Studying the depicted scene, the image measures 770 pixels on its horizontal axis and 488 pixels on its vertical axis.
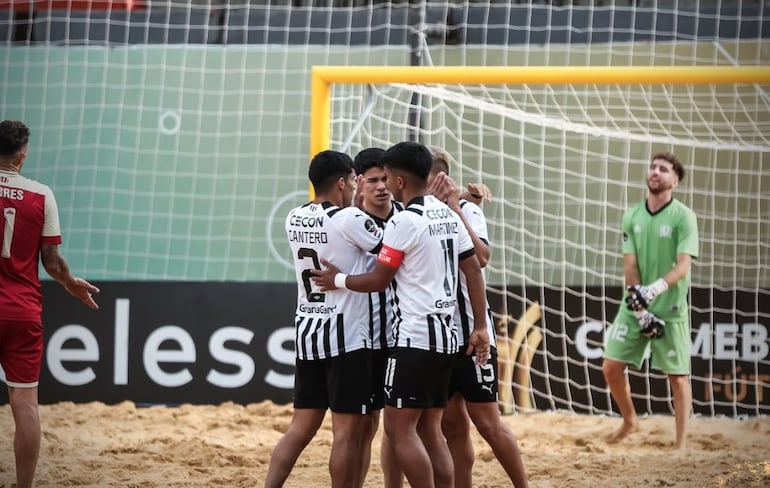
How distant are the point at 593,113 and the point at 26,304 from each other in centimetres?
586

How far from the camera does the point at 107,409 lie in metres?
9.15

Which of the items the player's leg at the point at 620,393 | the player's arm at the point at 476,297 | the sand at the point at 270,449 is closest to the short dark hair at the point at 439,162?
the player's arm at the point at 476,297

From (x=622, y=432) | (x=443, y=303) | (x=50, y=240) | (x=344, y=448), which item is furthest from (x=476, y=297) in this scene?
(x=622, y=432)

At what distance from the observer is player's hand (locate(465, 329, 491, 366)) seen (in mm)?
5090

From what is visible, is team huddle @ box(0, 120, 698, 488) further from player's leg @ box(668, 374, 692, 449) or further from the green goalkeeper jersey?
player's leg @ box(668, 374, 692, 449)

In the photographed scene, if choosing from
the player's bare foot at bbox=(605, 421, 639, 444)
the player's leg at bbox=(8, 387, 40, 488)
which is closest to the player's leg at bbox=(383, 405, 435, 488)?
the player's leg at bbox=(8, 387, 40, 488)

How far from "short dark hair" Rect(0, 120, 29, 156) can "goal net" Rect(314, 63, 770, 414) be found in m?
3.82

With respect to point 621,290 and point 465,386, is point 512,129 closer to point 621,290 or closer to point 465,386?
point 621,290

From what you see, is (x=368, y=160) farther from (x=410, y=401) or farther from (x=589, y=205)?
(x=589, y=205)

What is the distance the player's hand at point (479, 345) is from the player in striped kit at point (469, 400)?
10 cm

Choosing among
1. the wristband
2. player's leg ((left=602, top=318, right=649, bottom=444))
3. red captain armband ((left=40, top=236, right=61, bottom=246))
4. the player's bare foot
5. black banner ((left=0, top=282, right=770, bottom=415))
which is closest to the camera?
the wristband

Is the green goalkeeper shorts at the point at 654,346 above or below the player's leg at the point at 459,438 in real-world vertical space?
above

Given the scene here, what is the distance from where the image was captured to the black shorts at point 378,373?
5.28 m

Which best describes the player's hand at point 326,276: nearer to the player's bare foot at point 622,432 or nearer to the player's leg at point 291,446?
the player's leg at point 291,446
